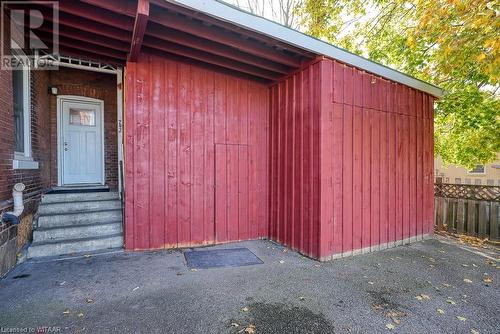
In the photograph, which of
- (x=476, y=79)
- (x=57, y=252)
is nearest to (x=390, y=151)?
(x=476, y=79)

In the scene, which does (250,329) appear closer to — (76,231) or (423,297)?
(423,297)

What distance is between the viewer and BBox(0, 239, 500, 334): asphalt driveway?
93.3 inches

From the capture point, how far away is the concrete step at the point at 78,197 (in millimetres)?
4625

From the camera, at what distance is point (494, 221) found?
5.60 meters

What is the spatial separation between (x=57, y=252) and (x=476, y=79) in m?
9.64

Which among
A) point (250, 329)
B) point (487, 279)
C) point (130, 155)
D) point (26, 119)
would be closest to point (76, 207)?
point (130, 155)

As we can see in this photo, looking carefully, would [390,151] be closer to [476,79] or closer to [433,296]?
[433,296]

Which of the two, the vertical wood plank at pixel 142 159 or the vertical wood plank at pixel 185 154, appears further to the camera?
the vertical wood plank at pixel 185 154

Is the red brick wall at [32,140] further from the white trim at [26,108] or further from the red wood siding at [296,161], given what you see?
the red wood siding at [296,161]

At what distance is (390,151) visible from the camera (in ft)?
16.1

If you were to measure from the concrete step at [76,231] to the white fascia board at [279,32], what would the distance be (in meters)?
3.64

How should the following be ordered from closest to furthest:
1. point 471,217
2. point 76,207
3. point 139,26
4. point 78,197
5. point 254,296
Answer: point 254,296, point 139,26, point 76,207, point 78,197, point 471,217

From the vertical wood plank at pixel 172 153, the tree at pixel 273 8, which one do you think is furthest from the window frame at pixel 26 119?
the tree at pixel 273 8

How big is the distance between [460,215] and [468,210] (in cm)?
22
